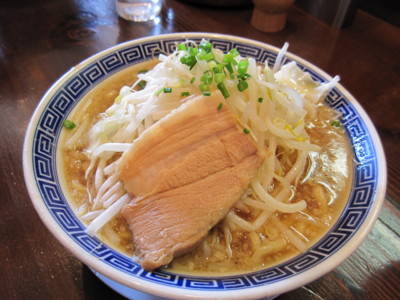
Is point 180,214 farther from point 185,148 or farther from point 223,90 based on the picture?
point 223,90

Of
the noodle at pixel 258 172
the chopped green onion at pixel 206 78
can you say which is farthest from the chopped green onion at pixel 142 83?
the chopped green onion at pixel 206 78

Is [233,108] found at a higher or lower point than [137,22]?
higher

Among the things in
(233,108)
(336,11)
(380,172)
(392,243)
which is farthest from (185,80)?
(336,11)

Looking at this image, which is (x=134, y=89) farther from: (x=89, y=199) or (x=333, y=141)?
(x=333, y=141)

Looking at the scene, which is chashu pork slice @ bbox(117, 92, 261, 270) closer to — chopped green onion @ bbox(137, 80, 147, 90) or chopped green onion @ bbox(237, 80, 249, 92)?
chopped green onion @ bbox(237, 80, 249, 92)

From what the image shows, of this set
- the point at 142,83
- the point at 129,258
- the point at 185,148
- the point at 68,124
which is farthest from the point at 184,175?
the point at 142,83

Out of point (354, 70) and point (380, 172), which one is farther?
point (354, 70)
